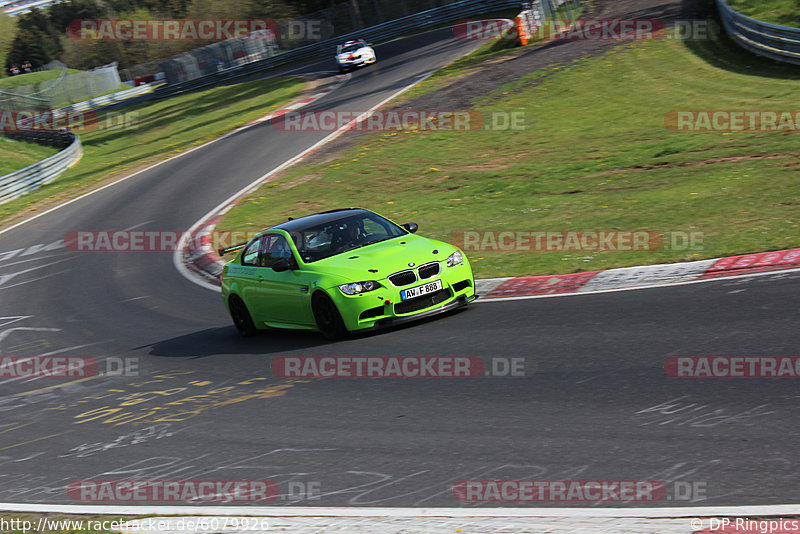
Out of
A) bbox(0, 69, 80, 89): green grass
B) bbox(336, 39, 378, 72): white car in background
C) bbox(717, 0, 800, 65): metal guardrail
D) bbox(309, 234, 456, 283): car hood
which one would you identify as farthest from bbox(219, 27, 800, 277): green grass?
bbox(0, 69, 80, 89): green grass

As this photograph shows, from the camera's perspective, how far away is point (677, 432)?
245 inches

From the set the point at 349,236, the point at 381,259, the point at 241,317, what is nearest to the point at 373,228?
the point at 349,236

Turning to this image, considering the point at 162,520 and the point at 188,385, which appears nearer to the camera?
the point at 162,520

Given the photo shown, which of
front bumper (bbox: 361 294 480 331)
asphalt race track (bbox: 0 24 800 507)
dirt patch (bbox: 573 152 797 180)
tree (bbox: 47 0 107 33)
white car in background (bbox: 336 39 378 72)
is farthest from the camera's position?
tree (bbox: 47 0 107 33)

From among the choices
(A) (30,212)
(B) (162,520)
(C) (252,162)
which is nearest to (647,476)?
(B) (162,520)

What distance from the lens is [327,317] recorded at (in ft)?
35.6

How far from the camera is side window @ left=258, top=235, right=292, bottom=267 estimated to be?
38.5 ft

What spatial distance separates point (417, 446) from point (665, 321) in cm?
354

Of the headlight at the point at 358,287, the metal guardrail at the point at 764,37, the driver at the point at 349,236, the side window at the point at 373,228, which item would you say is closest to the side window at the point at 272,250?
the driver at the point at 349,236

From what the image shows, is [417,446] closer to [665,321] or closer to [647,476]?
[647,476]

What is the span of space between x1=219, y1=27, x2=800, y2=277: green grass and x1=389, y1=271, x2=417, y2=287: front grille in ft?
9.34

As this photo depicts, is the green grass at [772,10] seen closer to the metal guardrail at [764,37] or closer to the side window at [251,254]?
the metal guardrail at [764,37]

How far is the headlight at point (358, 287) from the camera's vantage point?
1041 centimetres

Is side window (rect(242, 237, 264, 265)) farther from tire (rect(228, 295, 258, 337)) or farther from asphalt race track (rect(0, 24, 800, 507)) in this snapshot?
asphalt race track (rect(0, 24, 800, 507))
